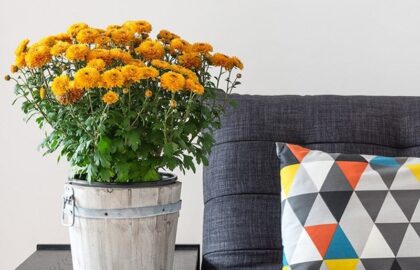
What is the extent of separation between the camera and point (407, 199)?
142 cm

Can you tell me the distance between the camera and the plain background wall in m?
1.95

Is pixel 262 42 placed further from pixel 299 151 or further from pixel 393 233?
pixel 393 233

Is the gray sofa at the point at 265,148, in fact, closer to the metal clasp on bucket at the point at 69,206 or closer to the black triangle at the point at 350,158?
the black triangle at the point at 350,158

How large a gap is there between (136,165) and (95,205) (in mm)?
109

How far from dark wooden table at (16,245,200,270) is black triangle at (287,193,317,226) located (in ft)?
1.04

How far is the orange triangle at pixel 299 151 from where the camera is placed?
149 centimetres

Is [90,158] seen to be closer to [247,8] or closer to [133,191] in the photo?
[133,191]

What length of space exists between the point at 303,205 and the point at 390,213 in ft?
0.58

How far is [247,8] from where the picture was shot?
1.94m

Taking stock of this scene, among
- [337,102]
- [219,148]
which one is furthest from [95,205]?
[337,102]

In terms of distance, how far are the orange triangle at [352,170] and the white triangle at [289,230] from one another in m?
0.13

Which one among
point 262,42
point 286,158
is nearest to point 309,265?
point 286,158

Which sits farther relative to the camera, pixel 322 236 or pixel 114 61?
pixel 322 236

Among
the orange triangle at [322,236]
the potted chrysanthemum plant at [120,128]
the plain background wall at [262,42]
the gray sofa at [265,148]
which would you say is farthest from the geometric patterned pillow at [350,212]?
the plain background wall at [262,42]
